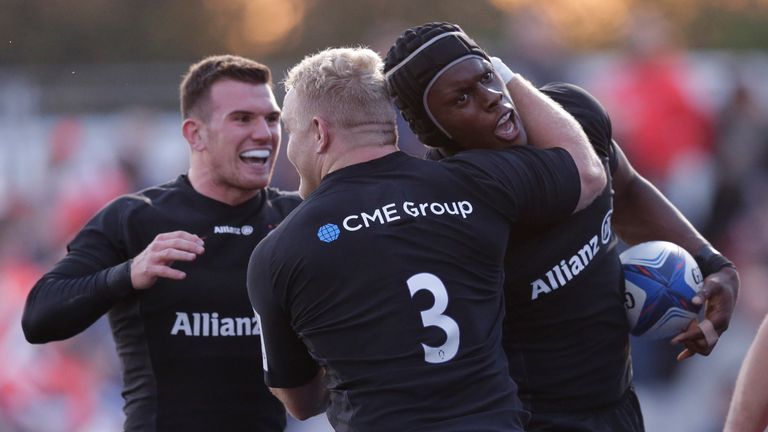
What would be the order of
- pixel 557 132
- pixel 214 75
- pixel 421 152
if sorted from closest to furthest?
pixel 557 132 < pixel 214 75 < pixel 421 152

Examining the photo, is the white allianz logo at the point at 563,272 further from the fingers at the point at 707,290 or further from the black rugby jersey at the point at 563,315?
the fingers at the point at 707,290

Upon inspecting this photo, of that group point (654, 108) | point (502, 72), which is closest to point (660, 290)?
point (502, 72)

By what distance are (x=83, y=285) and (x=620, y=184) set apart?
2295mm

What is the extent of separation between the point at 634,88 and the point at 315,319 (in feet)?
20.8

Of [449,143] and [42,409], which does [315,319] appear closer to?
[449,143]

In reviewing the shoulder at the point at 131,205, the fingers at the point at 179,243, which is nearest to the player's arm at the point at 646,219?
the fingers at the point at 179,243

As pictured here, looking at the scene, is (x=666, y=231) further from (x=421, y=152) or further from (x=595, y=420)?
(x=421, y=152)

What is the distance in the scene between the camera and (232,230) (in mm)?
5359

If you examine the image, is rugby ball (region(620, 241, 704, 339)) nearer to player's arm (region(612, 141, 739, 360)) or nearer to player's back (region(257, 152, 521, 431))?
player's arm (region(612, 141, 739, 360))

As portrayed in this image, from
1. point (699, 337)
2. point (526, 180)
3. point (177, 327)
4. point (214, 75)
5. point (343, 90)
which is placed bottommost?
point (699, 337)

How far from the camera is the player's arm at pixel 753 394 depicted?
171 inches

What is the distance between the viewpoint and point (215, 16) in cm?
3008

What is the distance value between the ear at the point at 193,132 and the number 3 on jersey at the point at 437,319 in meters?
1.91

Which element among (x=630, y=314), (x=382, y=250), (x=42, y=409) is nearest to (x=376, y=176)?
(x=382, y=250)
